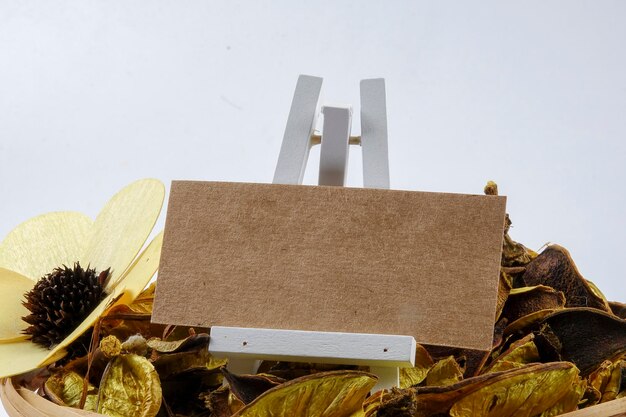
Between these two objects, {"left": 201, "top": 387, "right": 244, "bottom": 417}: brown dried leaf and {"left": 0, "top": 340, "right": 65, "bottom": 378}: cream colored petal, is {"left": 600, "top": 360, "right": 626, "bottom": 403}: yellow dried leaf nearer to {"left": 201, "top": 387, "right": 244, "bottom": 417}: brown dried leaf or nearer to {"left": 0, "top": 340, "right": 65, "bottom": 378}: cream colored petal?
{"left": 201, "top": 387, "right": 244, "bottom": 417}: brown dried leaf

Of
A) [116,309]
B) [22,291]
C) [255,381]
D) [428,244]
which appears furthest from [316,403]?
[22,291]

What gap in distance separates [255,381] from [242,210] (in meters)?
0.15

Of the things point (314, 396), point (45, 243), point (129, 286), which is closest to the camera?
point (314, 396)

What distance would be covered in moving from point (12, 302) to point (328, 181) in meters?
0.37

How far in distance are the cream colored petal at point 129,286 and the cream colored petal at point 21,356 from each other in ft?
0.04

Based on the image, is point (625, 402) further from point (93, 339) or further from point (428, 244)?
point (93, 339)

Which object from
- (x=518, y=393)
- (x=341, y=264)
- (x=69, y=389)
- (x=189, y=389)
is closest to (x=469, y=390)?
(x=518, y=393)

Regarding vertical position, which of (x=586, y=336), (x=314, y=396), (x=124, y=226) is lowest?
(x=314, y=396)

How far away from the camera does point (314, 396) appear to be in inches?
22.8

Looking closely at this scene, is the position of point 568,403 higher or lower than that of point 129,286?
lower

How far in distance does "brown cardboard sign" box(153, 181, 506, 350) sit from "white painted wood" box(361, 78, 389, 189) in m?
0.09

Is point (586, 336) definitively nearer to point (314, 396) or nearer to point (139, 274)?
point (314, 396)

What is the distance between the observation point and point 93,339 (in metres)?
0.74

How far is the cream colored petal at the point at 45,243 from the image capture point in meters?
0.92
